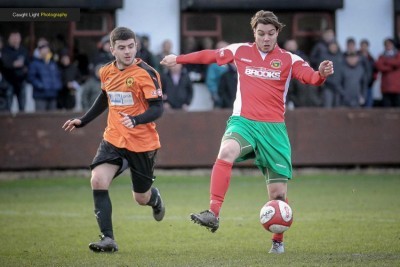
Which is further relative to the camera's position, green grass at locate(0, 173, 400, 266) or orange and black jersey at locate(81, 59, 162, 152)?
orange and black jersey at locate(81, 59, 162, 152)

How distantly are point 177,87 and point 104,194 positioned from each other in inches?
422

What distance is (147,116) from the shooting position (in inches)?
411

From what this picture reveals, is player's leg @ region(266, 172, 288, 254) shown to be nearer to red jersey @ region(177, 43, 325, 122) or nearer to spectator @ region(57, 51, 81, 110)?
red jersey @ region(177, 43, 325, 122)

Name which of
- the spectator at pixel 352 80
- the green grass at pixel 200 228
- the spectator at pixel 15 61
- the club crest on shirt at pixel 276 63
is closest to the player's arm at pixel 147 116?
the club crest on shirt at pixel 276 63

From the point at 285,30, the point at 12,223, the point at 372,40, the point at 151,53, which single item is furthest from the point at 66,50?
the point at 12,223

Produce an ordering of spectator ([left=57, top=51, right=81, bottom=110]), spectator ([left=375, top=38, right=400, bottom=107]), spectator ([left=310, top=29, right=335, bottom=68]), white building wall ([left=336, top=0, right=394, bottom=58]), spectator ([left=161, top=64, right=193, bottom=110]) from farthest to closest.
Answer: white building wall ([left=336, top=0, right=394, bottom=58]) → spectator ([left=375, top=38, right=400, bottom=107]) → spectator ([left=310, top=29, right=335, bottom=68]) → spectator ([left=161, top=64, right=193, bottom=110]) → spectator ([left=57, top=51, right=81, bottom=110])

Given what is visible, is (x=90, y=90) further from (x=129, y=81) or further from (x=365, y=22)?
(x=129, y=81)

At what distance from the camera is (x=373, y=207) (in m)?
15.2

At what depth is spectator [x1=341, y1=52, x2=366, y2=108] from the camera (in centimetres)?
2252

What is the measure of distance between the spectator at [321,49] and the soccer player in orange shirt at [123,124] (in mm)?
11426

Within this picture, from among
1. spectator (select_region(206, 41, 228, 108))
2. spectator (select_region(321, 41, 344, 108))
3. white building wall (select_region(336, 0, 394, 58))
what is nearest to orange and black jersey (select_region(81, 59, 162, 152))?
spectator (select_region(206, 41, 228, 108))

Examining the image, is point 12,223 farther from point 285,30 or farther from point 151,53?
point 285,30

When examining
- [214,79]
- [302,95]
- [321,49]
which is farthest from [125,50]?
[321,49]

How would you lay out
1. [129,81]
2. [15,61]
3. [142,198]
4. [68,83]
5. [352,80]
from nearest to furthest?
[129,81] → [142,198] → [15,61] → [68,83] → [352,80]
